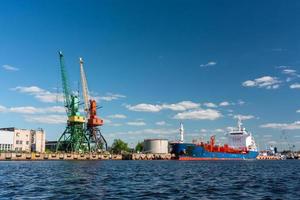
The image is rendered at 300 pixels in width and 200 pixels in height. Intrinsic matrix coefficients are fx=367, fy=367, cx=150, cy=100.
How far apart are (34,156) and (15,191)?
444 ft

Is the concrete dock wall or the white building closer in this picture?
the concrete dock wall

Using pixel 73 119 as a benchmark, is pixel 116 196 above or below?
below

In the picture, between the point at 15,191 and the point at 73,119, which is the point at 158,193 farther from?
the point at 73,119

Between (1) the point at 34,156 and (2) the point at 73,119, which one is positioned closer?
(1) the point at 34,156

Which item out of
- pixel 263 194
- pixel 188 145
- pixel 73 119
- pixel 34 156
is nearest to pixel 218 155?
pixel 188 145

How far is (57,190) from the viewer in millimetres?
35750

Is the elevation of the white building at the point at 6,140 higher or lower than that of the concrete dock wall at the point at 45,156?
higher

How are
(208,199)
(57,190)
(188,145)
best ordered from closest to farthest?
1. (208,199)
2. (57,190)
3. (188,145)

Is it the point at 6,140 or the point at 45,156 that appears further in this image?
the point at 6,140

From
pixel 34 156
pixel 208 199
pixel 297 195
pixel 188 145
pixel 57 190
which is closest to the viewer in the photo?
pixel 208 199

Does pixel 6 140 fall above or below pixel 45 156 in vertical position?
above

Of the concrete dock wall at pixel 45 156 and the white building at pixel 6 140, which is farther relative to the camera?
the white building at pixel 6 140

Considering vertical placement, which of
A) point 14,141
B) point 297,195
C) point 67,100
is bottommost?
point 297,195

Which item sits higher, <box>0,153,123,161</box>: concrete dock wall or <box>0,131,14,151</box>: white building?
<box>0,131,14,151</box>: white building
